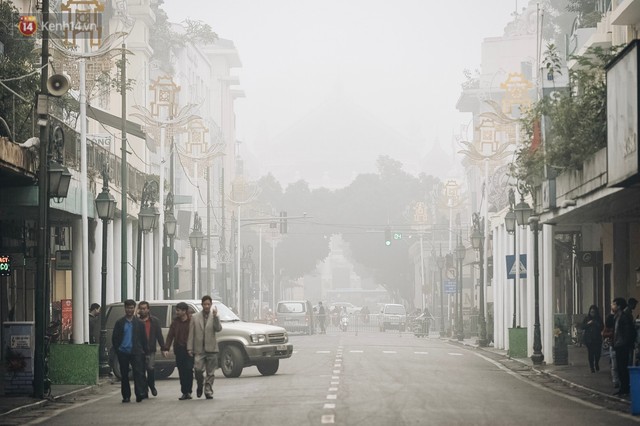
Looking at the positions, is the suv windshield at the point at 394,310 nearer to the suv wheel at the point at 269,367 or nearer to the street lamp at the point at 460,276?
the street lamp at the point at 460,276

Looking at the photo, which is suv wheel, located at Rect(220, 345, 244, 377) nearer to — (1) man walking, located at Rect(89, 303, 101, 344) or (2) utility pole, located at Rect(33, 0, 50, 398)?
(1) man walking, located at Rect(89, 303, 101, 344)

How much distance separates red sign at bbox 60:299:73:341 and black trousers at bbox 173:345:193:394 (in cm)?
1844

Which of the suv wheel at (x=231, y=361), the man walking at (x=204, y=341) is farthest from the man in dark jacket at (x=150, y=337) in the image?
the suv wheel at (x=231, y=361)

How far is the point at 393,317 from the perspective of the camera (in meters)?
96.5

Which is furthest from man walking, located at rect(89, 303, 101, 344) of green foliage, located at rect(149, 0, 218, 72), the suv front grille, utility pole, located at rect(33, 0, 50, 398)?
green foliage, located at rect(149, 0, 218, 72)

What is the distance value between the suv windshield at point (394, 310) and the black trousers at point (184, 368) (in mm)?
71135

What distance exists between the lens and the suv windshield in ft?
319

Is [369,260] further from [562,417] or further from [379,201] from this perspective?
[562,417]

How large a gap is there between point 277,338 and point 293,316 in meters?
49.0

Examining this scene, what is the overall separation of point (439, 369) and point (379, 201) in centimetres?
11485

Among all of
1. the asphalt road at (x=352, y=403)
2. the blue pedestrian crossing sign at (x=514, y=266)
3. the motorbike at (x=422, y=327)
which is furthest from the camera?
the motorbike at (x=422, y=327)

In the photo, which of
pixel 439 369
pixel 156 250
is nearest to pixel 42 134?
pixel 439 369

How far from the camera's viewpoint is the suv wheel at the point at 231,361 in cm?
3266

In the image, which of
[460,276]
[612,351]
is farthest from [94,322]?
[460,276]
